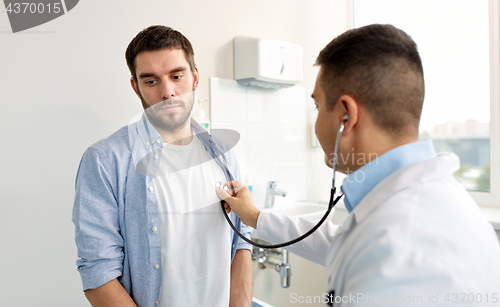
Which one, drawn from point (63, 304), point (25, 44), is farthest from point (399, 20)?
point (63, 304)

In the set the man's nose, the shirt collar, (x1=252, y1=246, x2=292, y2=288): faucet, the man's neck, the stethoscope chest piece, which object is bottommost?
(x1=252, y1=246, x2=292, y2=288): faucet

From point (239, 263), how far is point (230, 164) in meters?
0.36

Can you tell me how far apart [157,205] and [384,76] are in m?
0.72

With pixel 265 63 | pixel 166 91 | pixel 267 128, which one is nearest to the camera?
pixel 166 91

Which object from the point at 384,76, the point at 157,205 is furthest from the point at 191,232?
the point at 384,76

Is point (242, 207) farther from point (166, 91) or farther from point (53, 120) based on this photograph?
point (53, 120)

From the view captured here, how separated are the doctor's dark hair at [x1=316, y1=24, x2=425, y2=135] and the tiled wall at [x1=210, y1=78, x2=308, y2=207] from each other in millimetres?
1243

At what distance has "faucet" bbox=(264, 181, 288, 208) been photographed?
2.13 m

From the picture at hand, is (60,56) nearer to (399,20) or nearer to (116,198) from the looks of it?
(116,198)

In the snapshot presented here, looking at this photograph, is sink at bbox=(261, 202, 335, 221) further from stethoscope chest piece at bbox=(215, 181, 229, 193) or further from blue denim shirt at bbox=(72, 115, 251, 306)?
blue denim shirt at bbox=(72, 115, 251, 306)

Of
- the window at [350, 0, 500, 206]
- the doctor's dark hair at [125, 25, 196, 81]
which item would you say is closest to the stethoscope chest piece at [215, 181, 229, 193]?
the doctor's dark hair at [125, 25, 196, 81]

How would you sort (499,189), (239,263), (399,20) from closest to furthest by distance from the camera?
1. (239,263)
2. (499,189)
3. (399,20)

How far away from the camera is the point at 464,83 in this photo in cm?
224

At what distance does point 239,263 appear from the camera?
4.09ft
